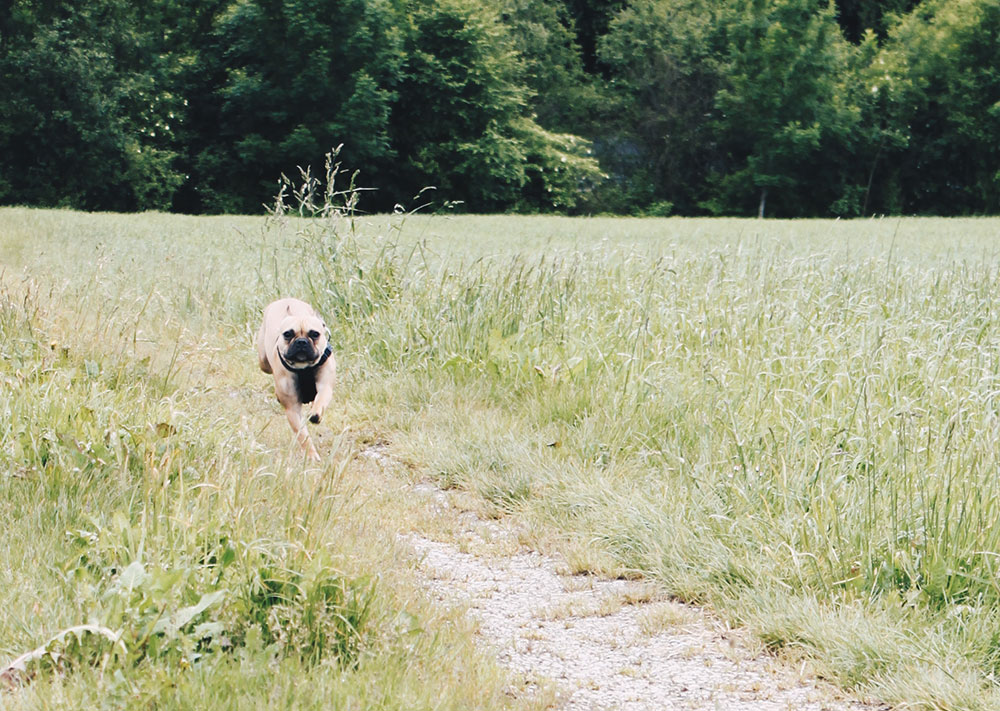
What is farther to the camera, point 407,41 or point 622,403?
point 407,41

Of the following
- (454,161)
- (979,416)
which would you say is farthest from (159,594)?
(454,161)

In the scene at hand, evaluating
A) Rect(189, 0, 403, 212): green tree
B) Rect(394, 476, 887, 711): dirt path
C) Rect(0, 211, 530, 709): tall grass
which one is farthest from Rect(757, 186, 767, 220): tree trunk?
Rect(0, 211, 530, 709): tall grass

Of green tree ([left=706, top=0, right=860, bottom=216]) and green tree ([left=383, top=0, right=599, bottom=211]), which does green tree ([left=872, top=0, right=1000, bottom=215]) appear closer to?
green tree ([left=706, top=0, right=860, bottom=216])

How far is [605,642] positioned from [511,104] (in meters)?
36.6

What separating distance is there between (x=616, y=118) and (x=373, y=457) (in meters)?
40.1

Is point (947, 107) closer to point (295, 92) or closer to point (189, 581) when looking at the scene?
point (295, 92)

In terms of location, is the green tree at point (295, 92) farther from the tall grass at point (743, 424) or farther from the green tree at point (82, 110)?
the tall grass at point (743, 424)

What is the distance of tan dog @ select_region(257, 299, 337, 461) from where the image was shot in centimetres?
462

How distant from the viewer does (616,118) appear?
43.9m

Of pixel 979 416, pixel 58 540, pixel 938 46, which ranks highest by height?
pixel 938 46

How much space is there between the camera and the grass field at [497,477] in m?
2.91

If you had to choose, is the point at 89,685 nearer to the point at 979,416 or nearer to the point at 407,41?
the point at 979,416

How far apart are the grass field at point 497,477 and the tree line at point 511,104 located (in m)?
28.3

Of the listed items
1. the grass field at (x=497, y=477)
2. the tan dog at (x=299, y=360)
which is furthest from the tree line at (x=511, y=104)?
the tan dog at (x=299, y=360)
